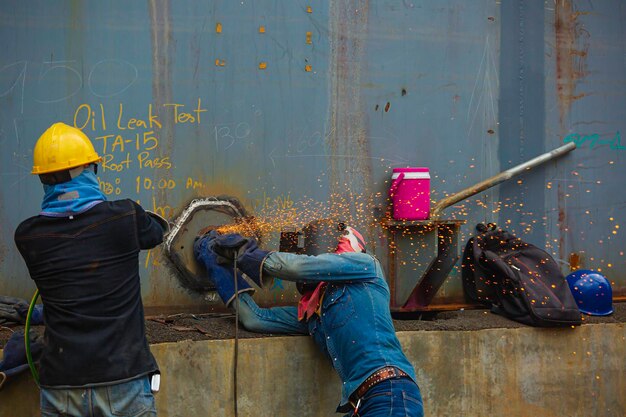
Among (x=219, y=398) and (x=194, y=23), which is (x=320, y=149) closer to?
(x=194, y=23)

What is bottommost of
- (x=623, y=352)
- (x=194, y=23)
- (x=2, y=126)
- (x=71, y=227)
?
(x=623, y=352)

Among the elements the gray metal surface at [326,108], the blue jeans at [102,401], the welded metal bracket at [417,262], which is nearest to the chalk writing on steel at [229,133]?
the gray metal surface at [326,108]

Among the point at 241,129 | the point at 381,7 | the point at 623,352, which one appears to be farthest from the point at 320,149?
the point at 623,352

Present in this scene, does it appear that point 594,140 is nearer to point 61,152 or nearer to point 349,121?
point 349,121

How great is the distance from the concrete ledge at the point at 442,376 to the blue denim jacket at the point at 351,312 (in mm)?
476

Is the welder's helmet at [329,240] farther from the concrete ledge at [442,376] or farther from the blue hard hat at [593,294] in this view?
the blue hard hat at [593,294]

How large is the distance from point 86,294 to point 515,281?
11.6ft

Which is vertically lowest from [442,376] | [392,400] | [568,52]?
[442,376]

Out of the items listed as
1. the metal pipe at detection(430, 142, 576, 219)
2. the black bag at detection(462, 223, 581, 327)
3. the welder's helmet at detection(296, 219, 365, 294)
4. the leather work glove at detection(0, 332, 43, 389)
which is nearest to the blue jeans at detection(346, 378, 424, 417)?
the welder's helmet at detection(296, 219, 365, 294)

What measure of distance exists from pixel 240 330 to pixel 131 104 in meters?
1.78

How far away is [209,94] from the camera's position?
665 centimetres

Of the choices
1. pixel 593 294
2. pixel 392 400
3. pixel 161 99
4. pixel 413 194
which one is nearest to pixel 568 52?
pixel 413 194

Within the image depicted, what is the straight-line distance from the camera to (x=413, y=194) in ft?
22.4

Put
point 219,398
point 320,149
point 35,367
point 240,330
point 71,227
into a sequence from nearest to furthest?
point 71,227 → point 35,367 → point 219,398 → point 240,330 → point 320,149
